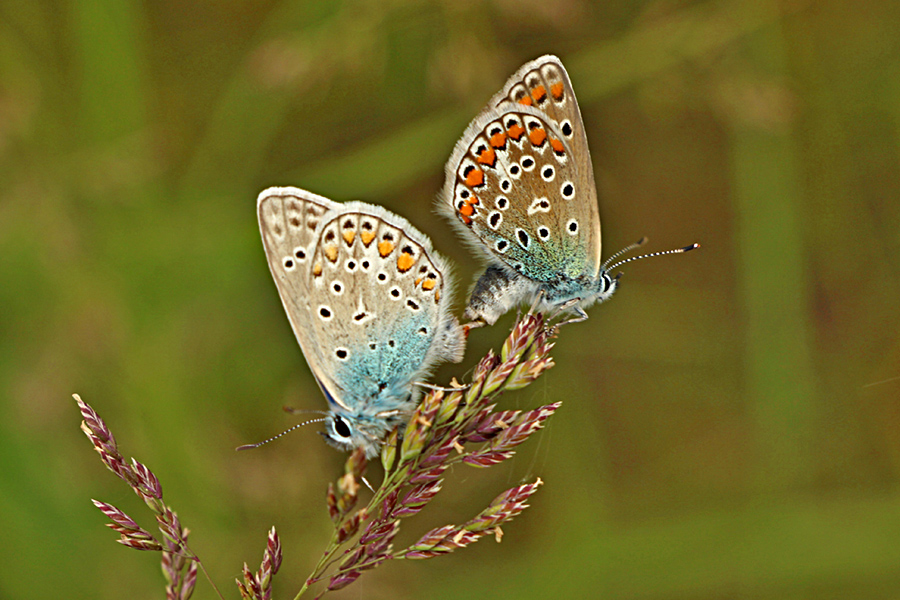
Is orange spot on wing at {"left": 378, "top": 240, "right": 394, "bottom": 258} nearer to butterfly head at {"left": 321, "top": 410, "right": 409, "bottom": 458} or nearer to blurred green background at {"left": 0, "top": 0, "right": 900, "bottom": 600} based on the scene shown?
butterfly head at {"left": 321, "top": 410, "right": 409, "bottom": 458}

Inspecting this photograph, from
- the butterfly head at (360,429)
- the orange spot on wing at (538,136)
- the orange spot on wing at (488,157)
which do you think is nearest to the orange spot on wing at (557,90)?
the orange spot on wing at (538,136)

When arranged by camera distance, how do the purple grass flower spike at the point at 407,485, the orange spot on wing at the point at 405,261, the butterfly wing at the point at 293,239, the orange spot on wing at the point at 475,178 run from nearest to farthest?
the purple grass flower spike at the point at 407,485 < the butterfly wing at the point at 293,239 < the orange spot on wing at the point at 405,261 < the orange spot on wing at the point at 475,178

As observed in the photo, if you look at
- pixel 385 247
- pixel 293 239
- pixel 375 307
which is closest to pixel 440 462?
pixel 375 307

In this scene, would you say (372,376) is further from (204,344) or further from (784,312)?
(784,312)

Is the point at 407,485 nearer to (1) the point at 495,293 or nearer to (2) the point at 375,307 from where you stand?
(2) the point at 375,307

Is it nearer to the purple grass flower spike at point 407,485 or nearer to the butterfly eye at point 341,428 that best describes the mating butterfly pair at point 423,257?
the butterfly eye at point 341,428

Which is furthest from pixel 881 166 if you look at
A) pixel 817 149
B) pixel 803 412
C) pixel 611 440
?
pixel 611 440

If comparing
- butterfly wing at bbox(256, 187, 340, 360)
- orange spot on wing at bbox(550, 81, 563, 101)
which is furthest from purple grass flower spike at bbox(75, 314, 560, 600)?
orange spot on wing at bbox(550, 81, 563, 101)
